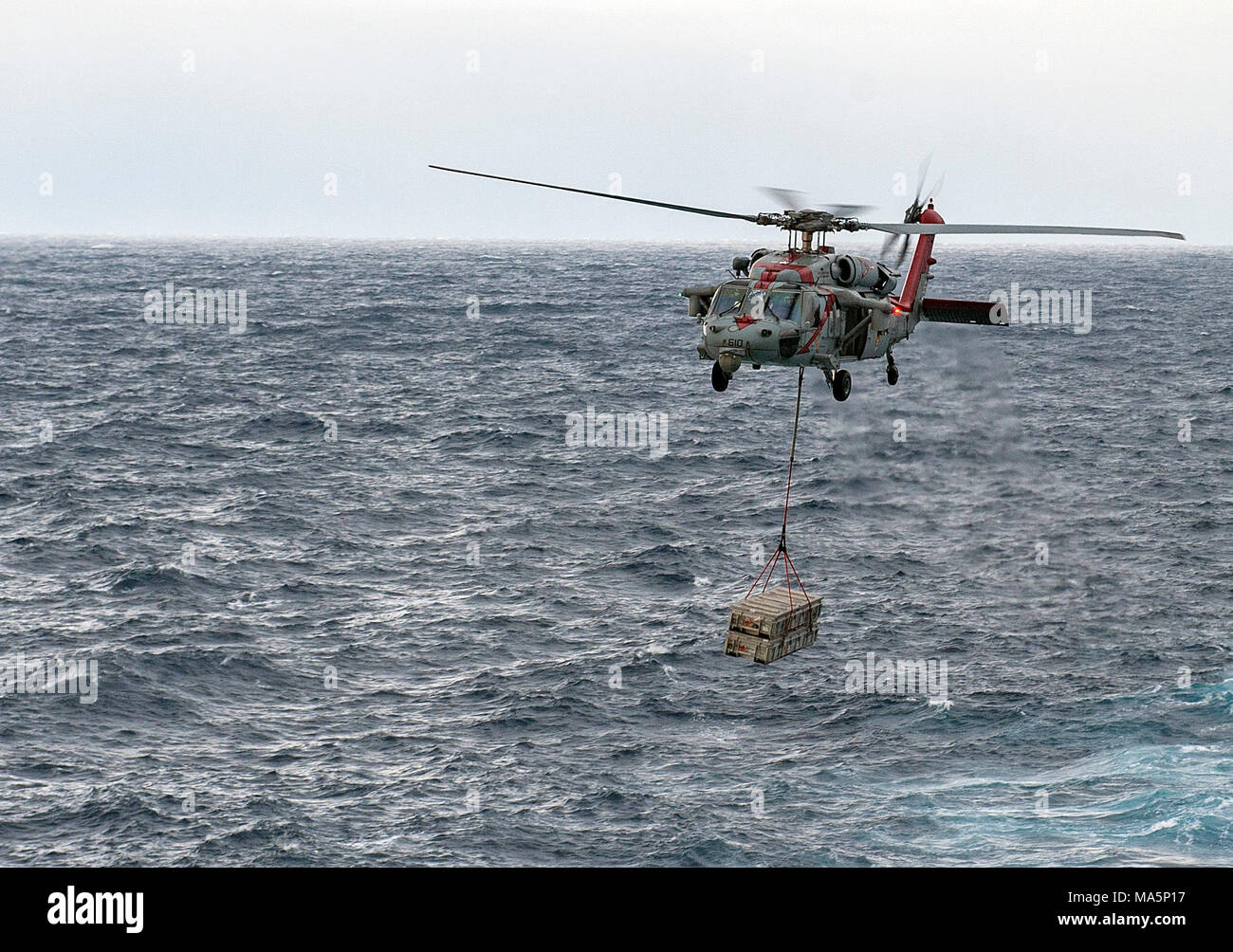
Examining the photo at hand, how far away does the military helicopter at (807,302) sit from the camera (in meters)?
35.2

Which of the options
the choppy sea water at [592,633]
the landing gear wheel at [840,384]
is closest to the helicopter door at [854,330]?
the landing gear wheel at [840,384]

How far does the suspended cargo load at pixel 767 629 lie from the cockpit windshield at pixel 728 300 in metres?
9.17

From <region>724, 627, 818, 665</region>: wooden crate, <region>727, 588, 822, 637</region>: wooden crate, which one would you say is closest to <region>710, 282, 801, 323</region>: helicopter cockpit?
<region>727, 588, 822, 637</region>: wooden crate

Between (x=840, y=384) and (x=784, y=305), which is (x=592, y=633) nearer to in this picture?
(x=840, y=384)

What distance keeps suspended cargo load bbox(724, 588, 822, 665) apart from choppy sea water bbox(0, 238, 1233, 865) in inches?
835

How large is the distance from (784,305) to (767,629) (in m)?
10.1

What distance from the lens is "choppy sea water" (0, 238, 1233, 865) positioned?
6266 cm

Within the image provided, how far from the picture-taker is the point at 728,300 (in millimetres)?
36469

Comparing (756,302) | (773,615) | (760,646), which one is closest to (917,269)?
(756,302)

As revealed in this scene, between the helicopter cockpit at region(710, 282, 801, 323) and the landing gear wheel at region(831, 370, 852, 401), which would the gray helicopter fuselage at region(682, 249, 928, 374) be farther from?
the landing gear wheel at region(831, 370, 852, 401)

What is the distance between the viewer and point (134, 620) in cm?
8031
